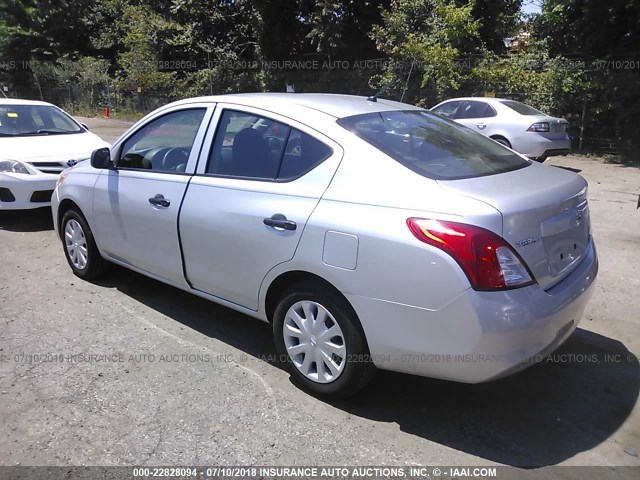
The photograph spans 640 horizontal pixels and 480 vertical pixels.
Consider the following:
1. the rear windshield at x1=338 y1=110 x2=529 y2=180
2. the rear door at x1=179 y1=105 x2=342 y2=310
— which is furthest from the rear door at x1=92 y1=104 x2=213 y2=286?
the rear windshield at x1=338 y1=110 x2=529 y2=180

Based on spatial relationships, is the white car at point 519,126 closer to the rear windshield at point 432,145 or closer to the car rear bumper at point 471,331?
the rear windshield at point 432,145

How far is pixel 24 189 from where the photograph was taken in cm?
686

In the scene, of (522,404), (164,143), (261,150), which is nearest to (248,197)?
(261,150)

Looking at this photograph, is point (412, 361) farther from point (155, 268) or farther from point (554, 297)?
point (155, 268)

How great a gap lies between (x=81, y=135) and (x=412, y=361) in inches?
274

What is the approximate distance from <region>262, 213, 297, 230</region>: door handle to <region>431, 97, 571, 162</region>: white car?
9.18 meters

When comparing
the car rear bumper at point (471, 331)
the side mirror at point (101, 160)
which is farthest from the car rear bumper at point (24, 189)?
the car rear bumper at point (471, 331)

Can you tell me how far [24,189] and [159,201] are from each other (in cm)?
374

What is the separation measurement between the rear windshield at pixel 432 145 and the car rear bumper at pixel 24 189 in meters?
4.98

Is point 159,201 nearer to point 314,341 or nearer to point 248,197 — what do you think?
point 248,197

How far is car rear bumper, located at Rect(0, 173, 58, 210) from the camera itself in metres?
6.86

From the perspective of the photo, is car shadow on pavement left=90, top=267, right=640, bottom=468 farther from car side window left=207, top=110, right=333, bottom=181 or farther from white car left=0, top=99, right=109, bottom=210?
white car left=0, top=99, right=109, bottom=210

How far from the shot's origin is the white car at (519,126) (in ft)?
38.2

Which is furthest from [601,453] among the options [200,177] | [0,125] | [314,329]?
[0,125]
